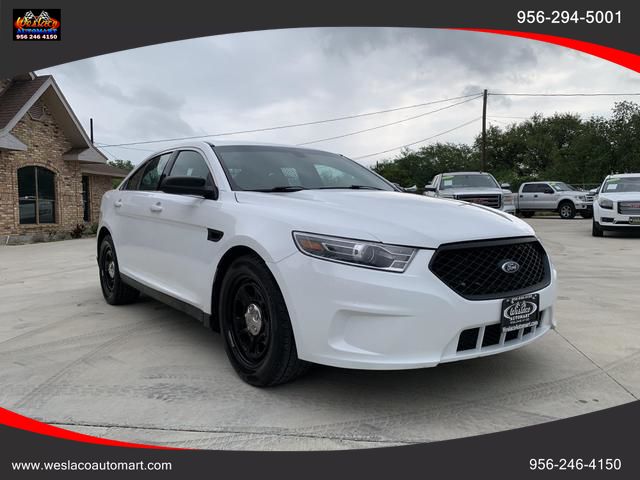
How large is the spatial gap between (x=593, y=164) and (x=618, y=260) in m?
29.5

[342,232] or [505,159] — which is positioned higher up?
[505,159]

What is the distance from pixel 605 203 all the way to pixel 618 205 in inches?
14.0

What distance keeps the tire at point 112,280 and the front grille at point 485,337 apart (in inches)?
157

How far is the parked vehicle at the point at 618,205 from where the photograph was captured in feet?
42.6

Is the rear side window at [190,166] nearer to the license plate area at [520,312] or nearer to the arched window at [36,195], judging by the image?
the license plate area at [520,312]

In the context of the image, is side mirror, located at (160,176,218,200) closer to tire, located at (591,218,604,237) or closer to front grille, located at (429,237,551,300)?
front grille, located at (429,237,551,300)

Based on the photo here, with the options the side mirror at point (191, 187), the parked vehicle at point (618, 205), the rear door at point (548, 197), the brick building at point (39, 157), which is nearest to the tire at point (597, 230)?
the parked vehicle at point (618, 205)

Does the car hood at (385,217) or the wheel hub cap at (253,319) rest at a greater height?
the car hood at (385,217)

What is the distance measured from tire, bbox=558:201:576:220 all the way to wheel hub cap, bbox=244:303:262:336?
78.9 ft

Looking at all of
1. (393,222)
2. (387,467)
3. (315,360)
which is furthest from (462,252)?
(387,467)

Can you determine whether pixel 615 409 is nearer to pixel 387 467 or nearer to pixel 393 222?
pixel 387 467

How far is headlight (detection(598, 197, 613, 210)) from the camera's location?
1328 cm

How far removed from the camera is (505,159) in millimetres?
58062

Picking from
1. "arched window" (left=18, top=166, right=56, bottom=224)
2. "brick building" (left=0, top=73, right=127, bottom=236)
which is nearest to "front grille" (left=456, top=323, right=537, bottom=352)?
"brick building" (left=0, top=73, right=127, bottom=236)
